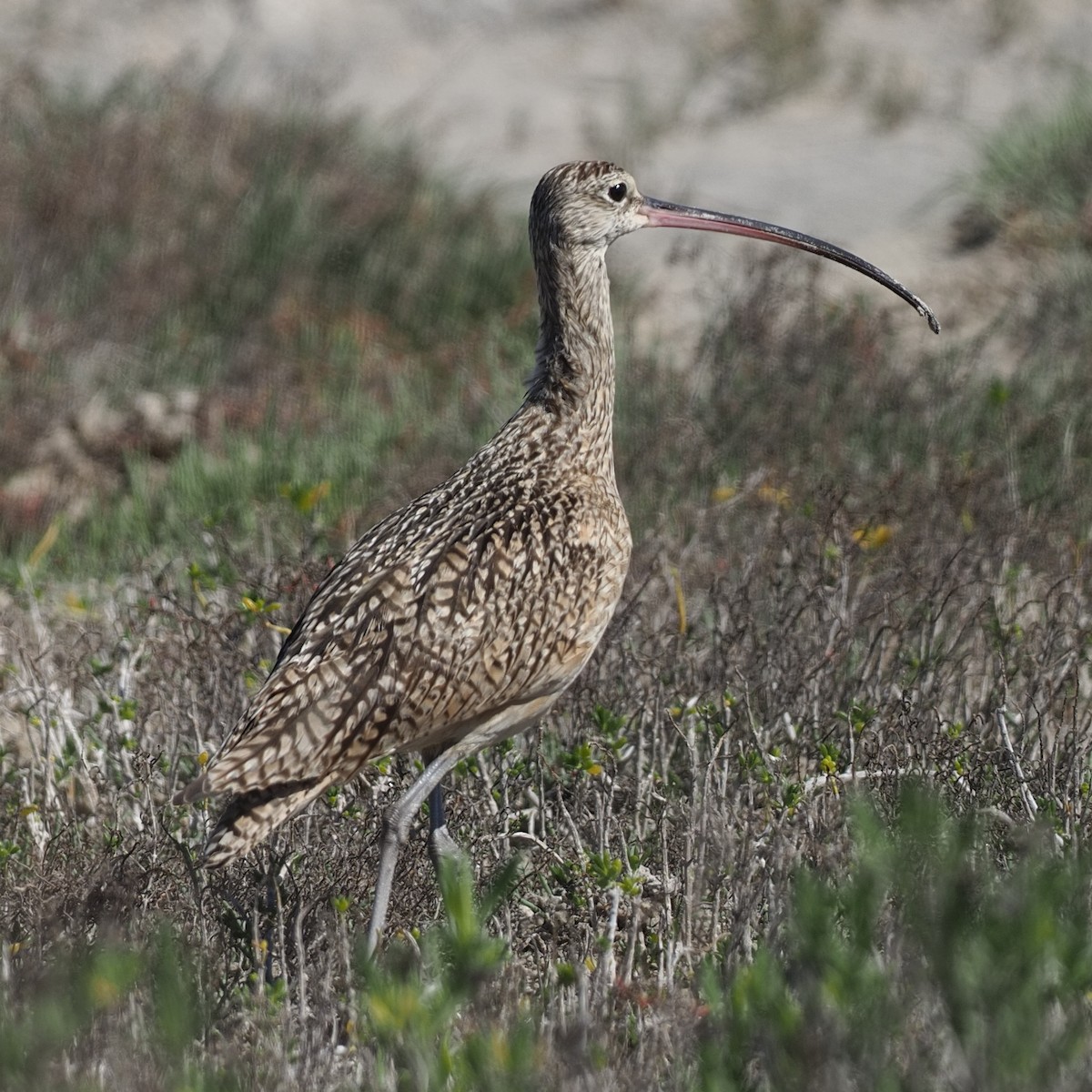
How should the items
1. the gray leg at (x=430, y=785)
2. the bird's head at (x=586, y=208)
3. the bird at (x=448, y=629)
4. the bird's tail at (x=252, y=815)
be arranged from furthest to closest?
the bird's head at (x=586, y=208) < the gray leg at (x=430, y=785) < the bird at (x=448, y=629) < the bird's tail at (x=252, y=815)

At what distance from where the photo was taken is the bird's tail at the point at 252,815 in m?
3.89

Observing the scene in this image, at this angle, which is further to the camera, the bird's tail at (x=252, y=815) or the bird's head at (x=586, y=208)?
the bird's head at (x=586, y=208)

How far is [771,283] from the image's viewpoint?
854 cm

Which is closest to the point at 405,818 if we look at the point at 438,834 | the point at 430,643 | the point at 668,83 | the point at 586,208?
the point at 438,834

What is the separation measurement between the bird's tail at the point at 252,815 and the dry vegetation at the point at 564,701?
0.22m

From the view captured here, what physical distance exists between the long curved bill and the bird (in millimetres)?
563

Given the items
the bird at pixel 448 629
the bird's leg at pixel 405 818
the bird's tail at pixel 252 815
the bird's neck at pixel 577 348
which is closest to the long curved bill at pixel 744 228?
the bird's neck at pixel 577 348

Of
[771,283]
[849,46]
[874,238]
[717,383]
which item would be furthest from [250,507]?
[849,46]

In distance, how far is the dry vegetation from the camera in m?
2.94

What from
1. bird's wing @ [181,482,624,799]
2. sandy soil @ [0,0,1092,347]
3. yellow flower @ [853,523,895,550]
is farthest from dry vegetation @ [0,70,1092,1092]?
sandy soil @ [0,0,1092,347]

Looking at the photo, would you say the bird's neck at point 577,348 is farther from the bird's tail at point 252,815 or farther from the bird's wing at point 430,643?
the bird's tail at point 252,815

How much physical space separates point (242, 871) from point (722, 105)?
39.1 ft

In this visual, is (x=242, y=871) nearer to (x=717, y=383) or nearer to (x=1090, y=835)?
(x=1090, y=835)

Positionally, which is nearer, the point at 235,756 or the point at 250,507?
the point at 235,756
